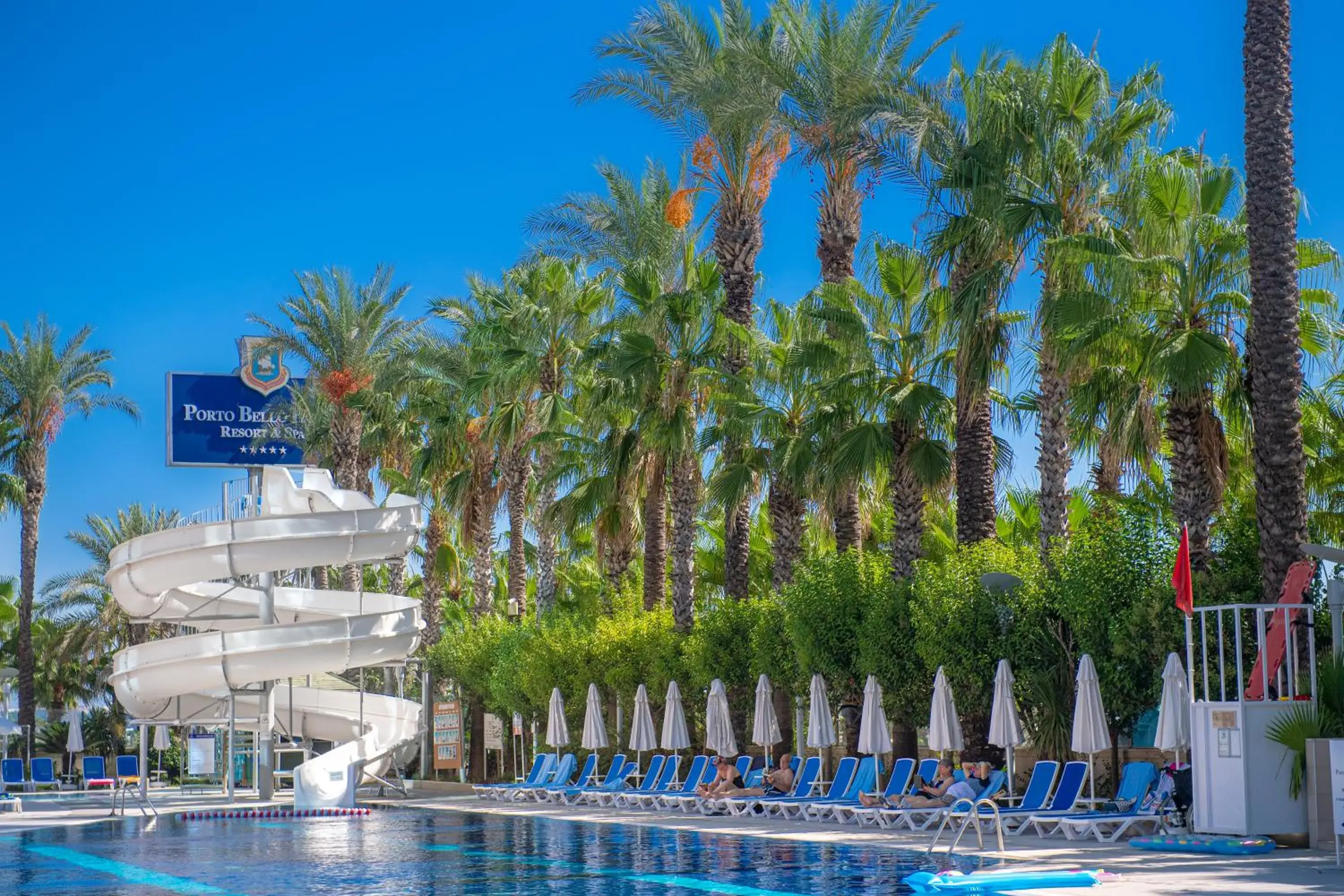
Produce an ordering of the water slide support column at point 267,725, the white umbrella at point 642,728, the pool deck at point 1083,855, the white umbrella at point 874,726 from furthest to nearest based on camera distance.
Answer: the water slide support column at point 267,725 → the white umbrella at point 642,728 → the white umbrella at point 874,726 → the pool deck at point 1083,855

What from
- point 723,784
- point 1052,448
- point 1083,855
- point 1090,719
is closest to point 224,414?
point 723,784

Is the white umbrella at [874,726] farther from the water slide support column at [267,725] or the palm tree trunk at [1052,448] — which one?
the water slide support column at [267,725]

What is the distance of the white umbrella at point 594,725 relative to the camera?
31.4 metres

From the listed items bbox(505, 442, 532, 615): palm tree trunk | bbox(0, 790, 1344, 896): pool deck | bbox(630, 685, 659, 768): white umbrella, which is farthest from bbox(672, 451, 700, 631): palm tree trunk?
bbox(505, 442, 532, 615): palm tree trunk

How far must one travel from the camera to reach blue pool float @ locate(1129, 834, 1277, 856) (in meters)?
14.8

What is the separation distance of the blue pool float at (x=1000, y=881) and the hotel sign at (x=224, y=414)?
45.8 metres

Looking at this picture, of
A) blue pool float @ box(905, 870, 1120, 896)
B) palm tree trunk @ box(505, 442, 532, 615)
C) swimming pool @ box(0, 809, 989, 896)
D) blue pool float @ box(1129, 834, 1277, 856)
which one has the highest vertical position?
palm tree trunk @ box(505, 442, 532, 615)

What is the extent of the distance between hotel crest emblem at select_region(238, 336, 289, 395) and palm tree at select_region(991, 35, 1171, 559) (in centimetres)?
3918

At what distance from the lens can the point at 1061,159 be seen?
20.8m

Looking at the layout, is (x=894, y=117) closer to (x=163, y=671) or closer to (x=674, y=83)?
(x=674, y=83)

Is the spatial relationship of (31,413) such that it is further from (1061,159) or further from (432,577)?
(1061,159)

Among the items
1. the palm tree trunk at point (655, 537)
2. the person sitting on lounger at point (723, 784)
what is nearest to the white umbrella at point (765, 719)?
the person sitting on lounger at point (723, 784)

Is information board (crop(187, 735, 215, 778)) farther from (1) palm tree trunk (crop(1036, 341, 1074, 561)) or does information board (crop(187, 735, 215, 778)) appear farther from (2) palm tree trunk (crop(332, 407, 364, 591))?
(1) palm tree trunk (crop(1036, 341, 1074, 561))

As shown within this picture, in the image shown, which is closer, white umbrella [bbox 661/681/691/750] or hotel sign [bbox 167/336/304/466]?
white umbrella [bbox 661/681/691/750]
